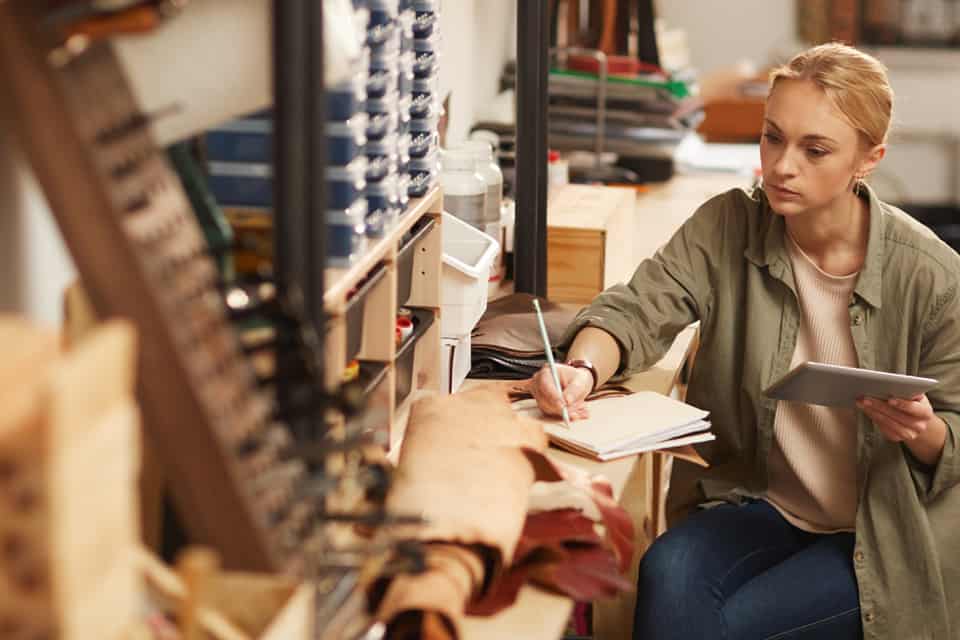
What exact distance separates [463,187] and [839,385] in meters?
0.94

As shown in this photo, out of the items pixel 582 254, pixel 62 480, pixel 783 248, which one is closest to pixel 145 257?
pixel 62 480

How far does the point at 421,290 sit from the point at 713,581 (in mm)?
655

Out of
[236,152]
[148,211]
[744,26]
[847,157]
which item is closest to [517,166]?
[847,157]

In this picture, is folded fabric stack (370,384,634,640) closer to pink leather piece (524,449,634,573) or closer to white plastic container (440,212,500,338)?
pink leather piece (524,449,634,573)

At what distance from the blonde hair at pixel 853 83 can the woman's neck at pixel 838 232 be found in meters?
0.12

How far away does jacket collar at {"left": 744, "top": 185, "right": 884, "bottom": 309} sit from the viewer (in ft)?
7.53

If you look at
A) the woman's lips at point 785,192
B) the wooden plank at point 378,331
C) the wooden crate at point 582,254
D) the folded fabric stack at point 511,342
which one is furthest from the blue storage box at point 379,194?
the wooden crate at point 582,254

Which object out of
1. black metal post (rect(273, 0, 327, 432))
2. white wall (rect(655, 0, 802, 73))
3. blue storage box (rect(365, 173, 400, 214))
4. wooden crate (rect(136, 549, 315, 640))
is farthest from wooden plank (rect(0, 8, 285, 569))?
white wall (rect(655, 0, 802, 73))

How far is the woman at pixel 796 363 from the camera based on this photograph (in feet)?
7.22

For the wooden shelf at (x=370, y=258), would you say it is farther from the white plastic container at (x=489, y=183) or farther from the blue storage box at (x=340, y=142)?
the white plastic container at (x=489, y=183)

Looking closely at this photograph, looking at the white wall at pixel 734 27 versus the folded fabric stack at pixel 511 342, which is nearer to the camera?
the folded fabric stack at pixel 511 342

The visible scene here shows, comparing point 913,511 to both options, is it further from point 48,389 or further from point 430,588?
point 48,389

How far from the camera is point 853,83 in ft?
7.44

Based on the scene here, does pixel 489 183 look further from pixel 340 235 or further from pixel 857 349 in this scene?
pixel 340 235
